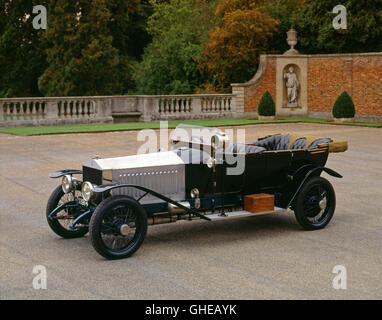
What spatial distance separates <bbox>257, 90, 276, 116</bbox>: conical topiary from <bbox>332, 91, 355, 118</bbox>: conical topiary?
2.94 metres

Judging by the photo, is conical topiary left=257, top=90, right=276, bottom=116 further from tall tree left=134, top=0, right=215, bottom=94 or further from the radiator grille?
the radiator grille

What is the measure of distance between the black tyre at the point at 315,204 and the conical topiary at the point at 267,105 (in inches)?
865

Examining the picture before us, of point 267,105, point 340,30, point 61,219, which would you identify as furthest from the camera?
point 340,30

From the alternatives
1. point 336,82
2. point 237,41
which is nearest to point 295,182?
point 336,82

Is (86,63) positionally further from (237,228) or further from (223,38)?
(237,228)

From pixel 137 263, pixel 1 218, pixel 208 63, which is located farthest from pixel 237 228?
pixel 208 63

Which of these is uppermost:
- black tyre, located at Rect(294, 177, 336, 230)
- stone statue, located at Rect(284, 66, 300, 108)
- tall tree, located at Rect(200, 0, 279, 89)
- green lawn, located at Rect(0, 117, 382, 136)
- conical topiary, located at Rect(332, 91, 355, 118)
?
tall tree, located at Rect(200, 0, 279, 89)

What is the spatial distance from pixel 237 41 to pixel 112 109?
317 inches

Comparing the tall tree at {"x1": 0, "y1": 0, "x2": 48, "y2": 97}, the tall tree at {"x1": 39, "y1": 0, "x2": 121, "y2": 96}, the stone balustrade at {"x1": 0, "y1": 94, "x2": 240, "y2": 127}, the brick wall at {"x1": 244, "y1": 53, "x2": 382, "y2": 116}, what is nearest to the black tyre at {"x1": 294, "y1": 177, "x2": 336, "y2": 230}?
the stone balustrade at {"x1": 0, "y1": 94, "x2": 240, "y2": 127}

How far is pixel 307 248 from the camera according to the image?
7.96m

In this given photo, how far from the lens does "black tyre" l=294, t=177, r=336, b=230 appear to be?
28.8 ft

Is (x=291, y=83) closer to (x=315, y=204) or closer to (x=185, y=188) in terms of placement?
(x=315, y=204)

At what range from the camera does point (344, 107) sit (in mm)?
29359

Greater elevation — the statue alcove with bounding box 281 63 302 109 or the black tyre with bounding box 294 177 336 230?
the statue alcove with bounding box 281 63 302 109
